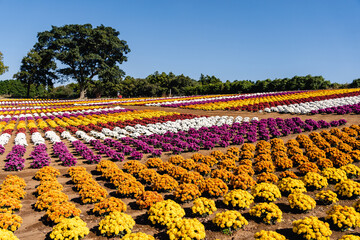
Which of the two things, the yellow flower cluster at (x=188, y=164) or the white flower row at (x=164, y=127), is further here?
the white flower row at (x=164, y=127)

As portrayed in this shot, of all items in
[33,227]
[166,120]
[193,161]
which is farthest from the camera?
[166,120]

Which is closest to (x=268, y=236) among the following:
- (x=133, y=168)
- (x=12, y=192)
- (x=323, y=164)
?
(x=133, y=168)

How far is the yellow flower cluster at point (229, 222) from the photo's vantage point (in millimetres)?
8234

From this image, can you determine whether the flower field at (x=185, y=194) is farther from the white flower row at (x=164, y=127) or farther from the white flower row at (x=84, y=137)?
the white flower row at (x=164, y=127)

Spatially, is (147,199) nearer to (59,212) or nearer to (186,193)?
(186,193)

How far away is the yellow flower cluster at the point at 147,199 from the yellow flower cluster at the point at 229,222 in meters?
2.70

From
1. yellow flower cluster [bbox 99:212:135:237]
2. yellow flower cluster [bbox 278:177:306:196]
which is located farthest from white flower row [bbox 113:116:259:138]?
yellow flower cluster [bbox 99:212:135:237]

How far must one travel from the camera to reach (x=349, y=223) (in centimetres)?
814

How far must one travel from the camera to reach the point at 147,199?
10047mm

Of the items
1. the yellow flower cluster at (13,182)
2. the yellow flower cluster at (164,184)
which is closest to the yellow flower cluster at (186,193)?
the yellow flower cluster at (164,184)

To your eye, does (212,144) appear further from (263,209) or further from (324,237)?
(324,237)

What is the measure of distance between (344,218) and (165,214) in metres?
5.98

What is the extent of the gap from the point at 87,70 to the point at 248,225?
226 feet

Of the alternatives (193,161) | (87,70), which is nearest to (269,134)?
(193,161)
